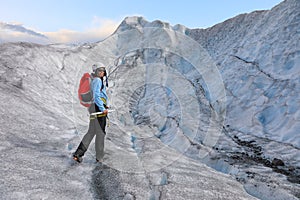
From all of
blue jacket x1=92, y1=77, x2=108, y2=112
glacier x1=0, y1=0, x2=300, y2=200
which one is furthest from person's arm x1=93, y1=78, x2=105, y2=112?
glacier x1=0, y1=0, x2=300, y2=200

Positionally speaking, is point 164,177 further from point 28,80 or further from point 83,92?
point 28,80

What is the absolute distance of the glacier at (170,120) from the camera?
4.39 m

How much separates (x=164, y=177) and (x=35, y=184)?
242 cm

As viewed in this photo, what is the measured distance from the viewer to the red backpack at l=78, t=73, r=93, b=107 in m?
4.89

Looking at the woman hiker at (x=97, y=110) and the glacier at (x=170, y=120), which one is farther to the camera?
the woman hiker at (x=97, y=110)

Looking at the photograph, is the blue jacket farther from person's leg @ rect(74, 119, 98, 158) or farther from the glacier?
the glacier

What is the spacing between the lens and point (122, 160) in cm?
545

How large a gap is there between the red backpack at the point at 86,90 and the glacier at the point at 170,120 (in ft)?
4.33

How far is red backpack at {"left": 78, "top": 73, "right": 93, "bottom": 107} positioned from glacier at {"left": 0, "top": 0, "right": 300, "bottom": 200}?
4.33 feet

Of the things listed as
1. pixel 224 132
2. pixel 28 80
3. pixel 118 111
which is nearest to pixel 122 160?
pixel 224 132

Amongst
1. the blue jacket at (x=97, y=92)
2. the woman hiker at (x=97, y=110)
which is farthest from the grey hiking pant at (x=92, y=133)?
the blue jacket at (x=97, y=92)

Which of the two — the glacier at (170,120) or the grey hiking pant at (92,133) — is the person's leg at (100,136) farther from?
the glacier at (170,120)

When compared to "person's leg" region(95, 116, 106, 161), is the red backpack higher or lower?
higher

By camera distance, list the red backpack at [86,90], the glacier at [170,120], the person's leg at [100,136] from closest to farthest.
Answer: the glacier at [170,120] → the red backpack at [86,90] → the person's leg at [100,136]
